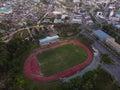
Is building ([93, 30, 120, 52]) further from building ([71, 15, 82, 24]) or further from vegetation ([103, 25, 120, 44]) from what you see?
building ([71, 15, 82, 24])

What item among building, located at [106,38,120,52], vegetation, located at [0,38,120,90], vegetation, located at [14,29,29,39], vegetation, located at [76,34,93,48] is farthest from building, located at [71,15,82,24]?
vegetation, located at [0,38,120,90]

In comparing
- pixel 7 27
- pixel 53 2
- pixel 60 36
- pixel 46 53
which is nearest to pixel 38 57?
Result: pixel 46 53

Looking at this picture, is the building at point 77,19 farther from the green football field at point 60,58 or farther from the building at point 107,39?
the green football field at point 60,58

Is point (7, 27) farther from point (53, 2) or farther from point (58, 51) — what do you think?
point (53, 2)

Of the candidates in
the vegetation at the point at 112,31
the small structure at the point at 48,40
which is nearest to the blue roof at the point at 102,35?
the vegetation at the point at 112,31

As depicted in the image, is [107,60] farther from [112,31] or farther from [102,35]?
[112,31]
